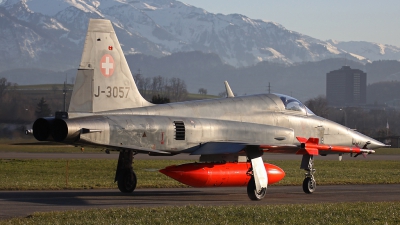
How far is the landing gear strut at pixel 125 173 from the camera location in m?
20.2

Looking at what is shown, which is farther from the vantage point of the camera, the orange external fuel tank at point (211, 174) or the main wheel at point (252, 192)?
the main wheel at point (252, 192)

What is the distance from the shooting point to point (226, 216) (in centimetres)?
1483

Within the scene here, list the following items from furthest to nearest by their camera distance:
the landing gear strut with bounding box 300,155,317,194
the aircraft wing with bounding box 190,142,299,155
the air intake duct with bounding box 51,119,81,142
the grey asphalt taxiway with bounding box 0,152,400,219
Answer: the landing gear strut with bounding box 300,155,317,194, the aircraft wing with bounding box 190,142,299,155, the grey asphalt taxiway with bounding box 0,152,400,219, the air intake duct with bounding box 51,119,81,142

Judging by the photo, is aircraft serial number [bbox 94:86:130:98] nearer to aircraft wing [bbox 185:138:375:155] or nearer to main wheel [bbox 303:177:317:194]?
aircraft wing [bbox 185:138:375:155]

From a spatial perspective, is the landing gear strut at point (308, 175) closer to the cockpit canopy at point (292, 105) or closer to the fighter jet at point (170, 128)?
the fighter jet at point (170, 128)

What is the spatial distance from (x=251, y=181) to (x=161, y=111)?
337cm

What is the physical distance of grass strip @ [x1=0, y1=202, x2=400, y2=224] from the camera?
14.0m

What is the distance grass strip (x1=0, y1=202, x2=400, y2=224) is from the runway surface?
1.64 m

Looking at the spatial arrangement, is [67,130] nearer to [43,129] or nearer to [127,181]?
[43,129]

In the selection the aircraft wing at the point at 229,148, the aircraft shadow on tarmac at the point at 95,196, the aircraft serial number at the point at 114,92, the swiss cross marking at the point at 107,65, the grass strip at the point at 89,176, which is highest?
the swiss cross marking at the point at 107,65

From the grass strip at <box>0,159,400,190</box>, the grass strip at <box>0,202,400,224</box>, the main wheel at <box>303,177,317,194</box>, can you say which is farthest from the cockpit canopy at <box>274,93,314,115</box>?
the grass strip at <box>0,202,400,224</box>

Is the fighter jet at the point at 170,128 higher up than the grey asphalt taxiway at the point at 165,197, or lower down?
higher up

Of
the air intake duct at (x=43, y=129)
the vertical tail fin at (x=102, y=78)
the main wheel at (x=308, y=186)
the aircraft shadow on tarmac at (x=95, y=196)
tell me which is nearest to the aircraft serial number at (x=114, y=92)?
the vertical tail fin at (x=102, y=78)

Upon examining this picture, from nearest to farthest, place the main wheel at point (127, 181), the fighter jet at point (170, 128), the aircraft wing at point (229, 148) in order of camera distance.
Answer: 1. the fighter jet at point (170, 128)
2. the aircraft wing at point (229, 148)
3. the main wheel at point (127, 181)
